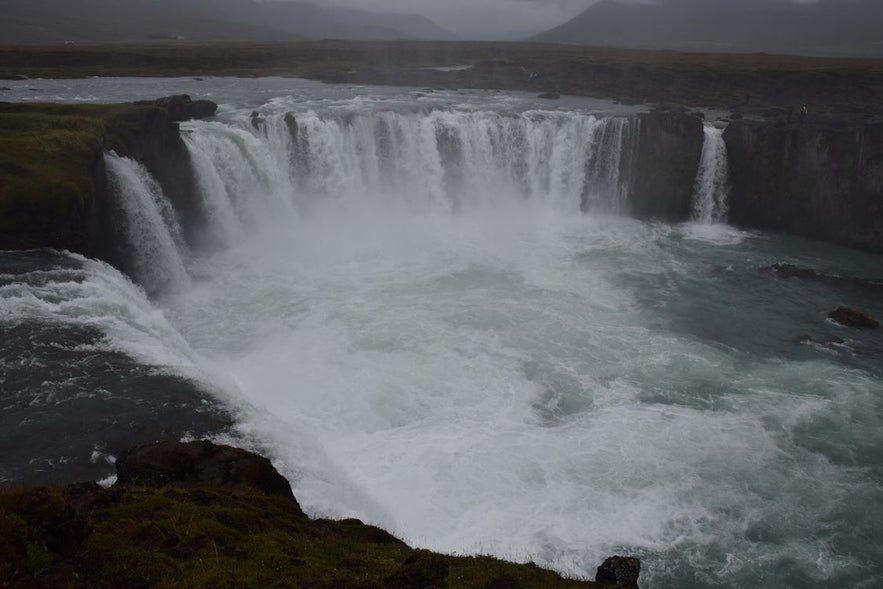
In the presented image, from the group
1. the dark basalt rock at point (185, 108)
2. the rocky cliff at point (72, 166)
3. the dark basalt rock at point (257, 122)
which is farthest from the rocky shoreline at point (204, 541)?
the dark basalt rock at point (185, 108)

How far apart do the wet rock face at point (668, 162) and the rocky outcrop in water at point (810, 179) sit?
243 cm

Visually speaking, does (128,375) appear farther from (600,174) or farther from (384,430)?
(600,174)

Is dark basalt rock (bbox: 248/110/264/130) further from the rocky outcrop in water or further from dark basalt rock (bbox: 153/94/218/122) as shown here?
the rocky outcrop in water

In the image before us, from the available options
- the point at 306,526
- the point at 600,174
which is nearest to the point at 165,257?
the point at 306,526

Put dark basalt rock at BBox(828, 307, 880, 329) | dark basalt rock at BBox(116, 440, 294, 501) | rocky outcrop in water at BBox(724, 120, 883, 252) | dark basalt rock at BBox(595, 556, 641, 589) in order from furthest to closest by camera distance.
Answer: rocky outcrop in water at BBox(724, 120, 883, 252) → dark basalt rock at BBox(828, 307, 880, 329) → dark basalt rock at BBox(595, 556, 641, 589) → dark basalt rock at BBox(116, 440, 294, 501)

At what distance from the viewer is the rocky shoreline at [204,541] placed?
7.90m

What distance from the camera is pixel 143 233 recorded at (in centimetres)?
2733

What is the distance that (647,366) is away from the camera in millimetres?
23406

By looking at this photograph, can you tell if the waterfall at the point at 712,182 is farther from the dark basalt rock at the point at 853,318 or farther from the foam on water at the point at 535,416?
the dark basalt rock at the point at 853,318

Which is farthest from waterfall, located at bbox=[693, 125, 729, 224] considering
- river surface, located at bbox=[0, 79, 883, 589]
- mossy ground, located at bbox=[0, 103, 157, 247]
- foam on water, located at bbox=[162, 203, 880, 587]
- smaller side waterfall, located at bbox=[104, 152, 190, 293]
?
mossy ground, located at bbox=[0, 103, 157, 247]

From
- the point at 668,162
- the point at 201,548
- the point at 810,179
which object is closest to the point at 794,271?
the point at 810,179

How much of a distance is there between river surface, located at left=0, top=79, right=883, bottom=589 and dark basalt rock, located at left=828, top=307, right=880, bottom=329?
1.15 meters

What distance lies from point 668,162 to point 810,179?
891 centimetres

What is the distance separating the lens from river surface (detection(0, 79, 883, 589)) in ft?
48.7
